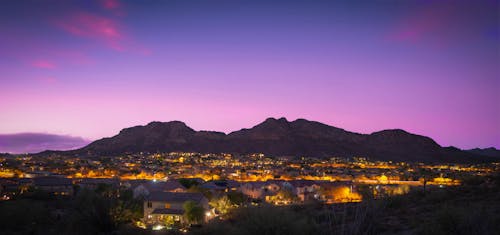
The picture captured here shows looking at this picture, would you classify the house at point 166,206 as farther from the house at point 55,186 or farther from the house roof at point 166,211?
the house at point 55,186

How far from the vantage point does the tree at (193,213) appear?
36562 millimetres

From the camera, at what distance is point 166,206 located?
40.8m

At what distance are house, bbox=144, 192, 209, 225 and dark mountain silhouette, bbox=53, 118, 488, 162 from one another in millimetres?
114018

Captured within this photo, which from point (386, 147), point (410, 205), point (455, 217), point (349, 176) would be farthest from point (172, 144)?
point (455, 217)


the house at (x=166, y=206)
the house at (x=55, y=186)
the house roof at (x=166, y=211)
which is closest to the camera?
the house at (x=166, y=206)

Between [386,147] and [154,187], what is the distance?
131 meters

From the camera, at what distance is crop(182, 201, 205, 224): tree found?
3656cm

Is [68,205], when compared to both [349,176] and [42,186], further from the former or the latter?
[349,176]

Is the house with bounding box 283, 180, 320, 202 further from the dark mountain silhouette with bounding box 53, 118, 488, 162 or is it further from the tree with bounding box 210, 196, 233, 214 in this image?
the dark mountain silhouette with bounding box 53, 118, 488, 162

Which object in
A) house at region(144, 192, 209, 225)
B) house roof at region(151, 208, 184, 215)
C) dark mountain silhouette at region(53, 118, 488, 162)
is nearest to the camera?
house at region(144, 192, 209, 225)

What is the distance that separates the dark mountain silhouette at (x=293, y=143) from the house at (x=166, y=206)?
Result: 11402 centimetres

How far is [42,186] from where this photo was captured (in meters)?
55.9

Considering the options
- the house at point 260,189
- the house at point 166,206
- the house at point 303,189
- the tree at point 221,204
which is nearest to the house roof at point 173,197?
the house at point 166,206

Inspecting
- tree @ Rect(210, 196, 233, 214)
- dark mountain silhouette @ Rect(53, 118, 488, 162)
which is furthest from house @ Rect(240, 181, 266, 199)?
dark mountain silhouette @ Rect(53, 118, 488, 162)
